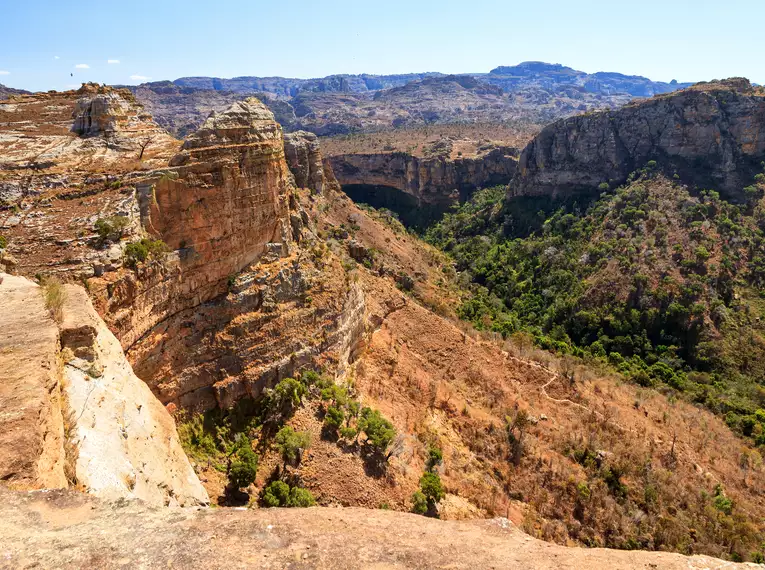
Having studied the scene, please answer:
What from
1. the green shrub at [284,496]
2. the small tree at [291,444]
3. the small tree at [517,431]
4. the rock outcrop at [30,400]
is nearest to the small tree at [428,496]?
the green shrub at [284,496]

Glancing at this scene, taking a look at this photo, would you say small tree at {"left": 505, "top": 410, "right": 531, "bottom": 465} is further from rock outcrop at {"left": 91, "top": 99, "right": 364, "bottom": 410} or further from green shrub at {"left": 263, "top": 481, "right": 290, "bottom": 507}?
green shrub at {"left": 263, "top": 481, "right": 290, "bottom": 507}

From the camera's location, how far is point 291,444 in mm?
19594

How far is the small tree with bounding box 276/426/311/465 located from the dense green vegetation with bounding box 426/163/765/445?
111ft

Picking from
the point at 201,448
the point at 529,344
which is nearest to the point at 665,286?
the point at 529,344

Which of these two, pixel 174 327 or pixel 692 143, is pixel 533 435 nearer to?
pixel 174 327

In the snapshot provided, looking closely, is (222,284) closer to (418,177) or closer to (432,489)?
(432,489)

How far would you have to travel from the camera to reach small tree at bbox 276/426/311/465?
1961cm

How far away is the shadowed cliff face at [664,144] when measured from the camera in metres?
68.1

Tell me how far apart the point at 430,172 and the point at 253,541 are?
100 m

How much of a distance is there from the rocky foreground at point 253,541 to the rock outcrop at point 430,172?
97.4 meters

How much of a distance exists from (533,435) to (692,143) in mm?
67597

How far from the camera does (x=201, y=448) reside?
1909cm

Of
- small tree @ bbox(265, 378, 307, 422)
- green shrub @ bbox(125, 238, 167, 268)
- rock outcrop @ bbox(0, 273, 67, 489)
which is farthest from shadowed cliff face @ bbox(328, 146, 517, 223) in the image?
rock outcrop @ bbox(0, 273, 67, 489)

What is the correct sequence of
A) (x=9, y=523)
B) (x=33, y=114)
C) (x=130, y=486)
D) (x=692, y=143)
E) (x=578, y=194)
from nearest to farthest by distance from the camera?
(x=9, y=523) → (x=130, y=486) → (x=33, y=114) → (x=692, y=143) → (x=578, y=194)
